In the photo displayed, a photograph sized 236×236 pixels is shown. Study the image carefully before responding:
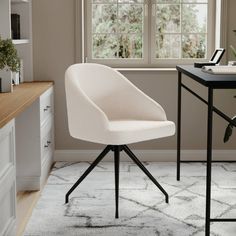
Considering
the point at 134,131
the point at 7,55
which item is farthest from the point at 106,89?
the point at 7,55

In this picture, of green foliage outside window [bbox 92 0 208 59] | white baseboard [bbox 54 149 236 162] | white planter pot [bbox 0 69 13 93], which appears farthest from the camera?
green foliage outside window [bbox 92 0 208 59]

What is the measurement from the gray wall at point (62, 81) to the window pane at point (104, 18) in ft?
1.08

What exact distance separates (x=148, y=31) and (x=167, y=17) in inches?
8.6

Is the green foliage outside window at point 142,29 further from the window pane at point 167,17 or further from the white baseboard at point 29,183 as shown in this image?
the white baseboard at point 29,183

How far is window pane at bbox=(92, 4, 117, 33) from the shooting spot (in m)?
5.04

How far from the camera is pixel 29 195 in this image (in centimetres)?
381

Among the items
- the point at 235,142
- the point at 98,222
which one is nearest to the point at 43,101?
the point at 98,222

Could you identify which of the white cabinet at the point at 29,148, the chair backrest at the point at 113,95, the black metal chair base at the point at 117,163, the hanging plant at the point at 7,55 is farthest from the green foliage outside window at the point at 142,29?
the hanging plant at the point at 7,55

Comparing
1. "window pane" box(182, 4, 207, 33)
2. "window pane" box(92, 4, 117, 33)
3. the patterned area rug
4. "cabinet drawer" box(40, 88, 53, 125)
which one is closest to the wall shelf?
"cabinet drawer" box(40, 88, 53, 125)

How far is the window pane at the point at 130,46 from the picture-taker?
5.10m

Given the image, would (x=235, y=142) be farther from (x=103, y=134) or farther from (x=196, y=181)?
(x=103, y=134)

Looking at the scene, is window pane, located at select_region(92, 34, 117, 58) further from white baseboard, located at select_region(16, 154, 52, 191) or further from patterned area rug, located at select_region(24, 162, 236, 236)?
white baseboard, located at select_region(16, 154, 52, 191)

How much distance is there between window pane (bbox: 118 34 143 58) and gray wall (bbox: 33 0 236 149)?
1.03 feet

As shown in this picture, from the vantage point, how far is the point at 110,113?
3928 millimetres
